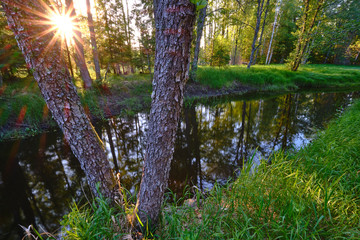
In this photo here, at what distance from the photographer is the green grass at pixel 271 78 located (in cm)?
1171

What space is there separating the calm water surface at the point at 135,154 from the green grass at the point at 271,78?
14.7 feet

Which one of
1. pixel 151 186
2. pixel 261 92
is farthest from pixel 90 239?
pixel 261 92

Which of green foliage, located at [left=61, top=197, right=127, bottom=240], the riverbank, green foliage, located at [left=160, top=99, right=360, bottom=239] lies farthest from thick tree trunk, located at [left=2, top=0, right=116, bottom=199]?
the riverbank

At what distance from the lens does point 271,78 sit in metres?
13.6

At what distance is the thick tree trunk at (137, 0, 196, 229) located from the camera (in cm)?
110

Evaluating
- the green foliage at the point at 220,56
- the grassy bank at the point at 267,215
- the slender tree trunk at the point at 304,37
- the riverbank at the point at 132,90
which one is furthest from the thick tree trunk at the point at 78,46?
the slender tree trunk at the point at 304,37

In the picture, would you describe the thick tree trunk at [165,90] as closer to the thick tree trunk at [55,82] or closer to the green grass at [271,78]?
the thick tree trunk at [55,82]

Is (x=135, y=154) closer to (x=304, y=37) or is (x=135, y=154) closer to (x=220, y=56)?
(x=220, y=56)

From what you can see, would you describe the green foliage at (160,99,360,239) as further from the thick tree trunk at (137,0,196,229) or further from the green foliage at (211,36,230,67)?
the green foliage at (211,36,230,67)

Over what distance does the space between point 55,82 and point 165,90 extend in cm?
114

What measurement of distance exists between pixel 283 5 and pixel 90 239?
31292 millimetres

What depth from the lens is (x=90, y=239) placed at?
1.62m

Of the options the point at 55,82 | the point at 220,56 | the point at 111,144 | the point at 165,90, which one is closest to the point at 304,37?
the point at 220,56

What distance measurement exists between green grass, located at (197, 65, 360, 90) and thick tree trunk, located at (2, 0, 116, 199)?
10192 millimetres
